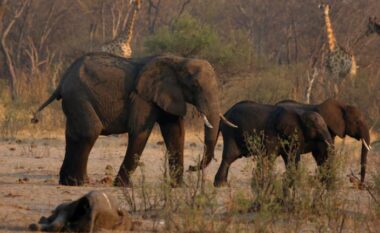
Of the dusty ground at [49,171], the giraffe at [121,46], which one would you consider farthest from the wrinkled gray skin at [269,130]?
the giraffe at [121,46]

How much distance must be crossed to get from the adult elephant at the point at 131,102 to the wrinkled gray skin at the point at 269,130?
1.87ft

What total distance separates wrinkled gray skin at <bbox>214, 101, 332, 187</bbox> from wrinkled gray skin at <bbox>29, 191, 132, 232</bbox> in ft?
11.7

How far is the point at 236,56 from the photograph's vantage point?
78.3 ft

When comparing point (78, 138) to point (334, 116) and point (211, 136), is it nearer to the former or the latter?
point (211, 136)

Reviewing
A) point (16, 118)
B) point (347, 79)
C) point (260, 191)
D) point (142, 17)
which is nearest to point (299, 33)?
point (142, 17)

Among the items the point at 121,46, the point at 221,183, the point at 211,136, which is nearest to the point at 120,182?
the point at 211,136

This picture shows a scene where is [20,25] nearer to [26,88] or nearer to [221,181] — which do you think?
[26,88]

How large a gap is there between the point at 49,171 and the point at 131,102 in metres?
2.30

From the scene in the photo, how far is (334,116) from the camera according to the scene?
12078mm

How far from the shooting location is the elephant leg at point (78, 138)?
11445 mm

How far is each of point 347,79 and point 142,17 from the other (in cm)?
1859

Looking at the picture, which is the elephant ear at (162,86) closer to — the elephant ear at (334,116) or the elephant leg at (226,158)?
the elephant leg at (226,158)

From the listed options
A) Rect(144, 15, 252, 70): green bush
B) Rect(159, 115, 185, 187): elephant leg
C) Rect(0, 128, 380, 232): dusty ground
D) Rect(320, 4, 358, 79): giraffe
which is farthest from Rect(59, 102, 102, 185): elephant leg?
Rect(144, 15, 252, 70): green bush

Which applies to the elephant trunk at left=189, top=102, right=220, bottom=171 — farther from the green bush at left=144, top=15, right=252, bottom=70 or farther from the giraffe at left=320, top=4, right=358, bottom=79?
the green bush at left=144, top=15, right=252, bottom=70
